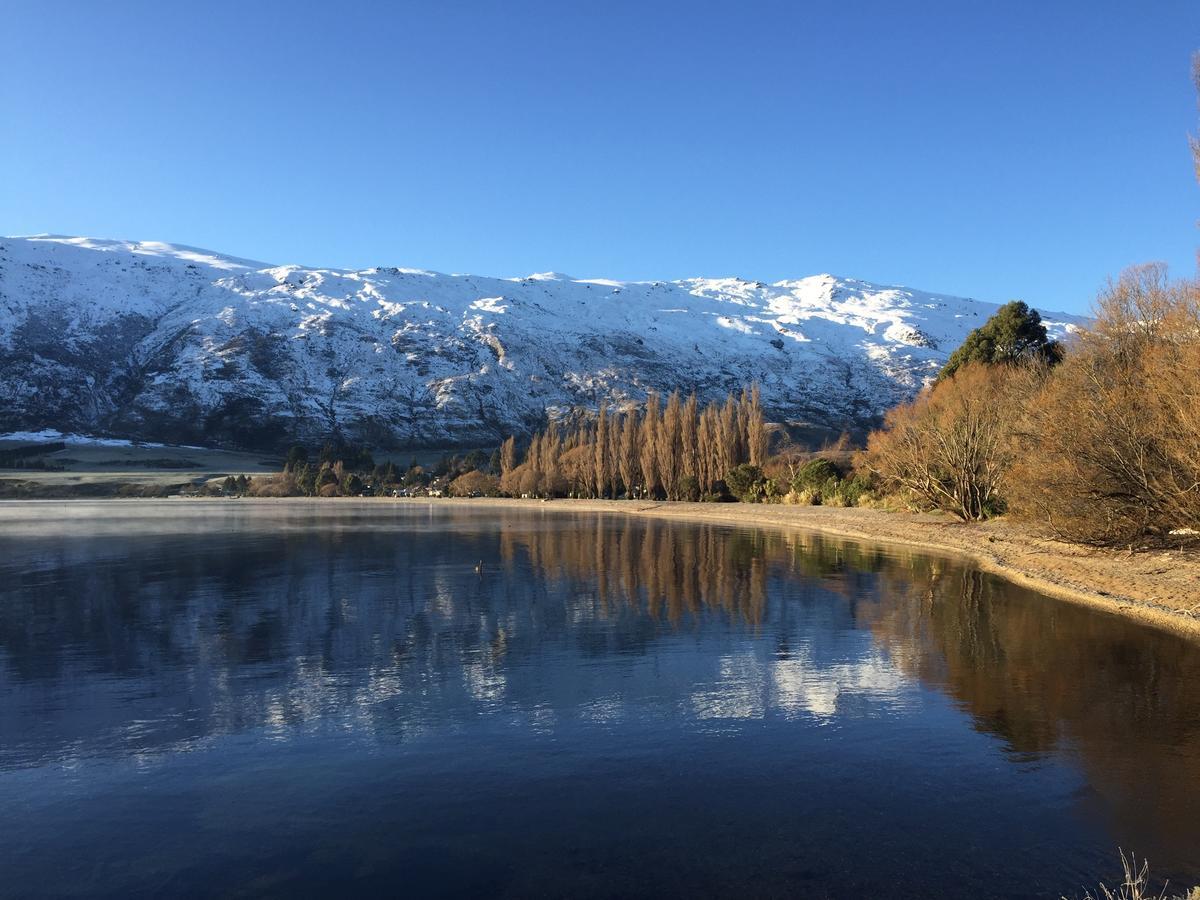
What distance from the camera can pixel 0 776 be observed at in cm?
863

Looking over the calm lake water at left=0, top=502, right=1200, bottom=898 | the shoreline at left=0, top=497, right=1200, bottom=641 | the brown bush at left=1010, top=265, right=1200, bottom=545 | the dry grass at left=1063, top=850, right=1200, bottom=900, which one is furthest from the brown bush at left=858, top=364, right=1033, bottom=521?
the dry grass at left=1063, top=850, right=1200, bottom=900

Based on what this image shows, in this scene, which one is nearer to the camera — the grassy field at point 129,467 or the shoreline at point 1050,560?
the shoreline at point 1050,560

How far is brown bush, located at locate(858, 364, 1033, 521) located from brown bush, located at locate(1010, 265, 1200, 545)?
23.6ft

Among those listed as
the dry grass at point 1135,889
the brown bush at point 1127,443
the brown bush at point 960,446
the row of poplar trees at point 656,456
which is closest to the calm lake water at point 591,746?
the dry grass at point 1135,889

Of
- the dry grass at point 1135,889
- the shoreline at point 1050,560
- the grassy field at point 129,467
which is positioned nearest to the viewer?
the dry grass at point 1135,889

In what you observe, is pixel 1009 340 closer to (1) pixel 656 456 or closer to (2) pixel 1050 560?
(2) pixel 1050 560

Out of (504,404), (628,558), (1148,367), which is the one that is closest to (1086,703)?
(1148,367)

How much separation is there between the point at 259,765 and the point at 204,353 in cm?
21101

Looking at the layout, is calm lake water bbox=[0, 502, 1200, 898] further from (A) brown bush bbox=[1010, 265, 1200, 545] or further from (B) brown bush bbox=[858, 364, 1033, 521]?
(B) brown bush bbox=[858, 364, 1033, 521]

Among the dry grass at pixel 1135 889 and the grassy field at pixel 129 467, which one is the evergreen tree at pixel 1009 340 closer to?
the dry grass at pixel 1135 889

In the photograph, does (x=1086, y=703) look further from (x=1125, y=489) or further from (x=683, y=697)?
(x=1125, y=489)

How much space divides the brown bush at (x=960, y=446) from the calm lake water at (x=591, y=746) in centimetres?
1603

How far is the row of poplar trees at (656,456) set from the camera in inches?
2771

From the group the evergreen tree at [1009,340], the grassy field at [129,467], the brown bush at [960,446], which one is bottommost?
the grassy field at [129,467]
